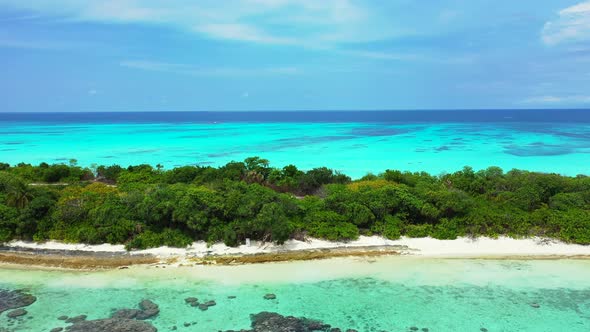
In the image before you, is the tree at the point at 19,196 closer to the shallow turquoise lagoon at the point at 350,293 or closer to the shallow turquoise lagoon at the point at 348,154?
the shallow turquoise lagoon at the point at 350,293

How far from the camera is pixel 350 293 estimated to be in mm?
12734

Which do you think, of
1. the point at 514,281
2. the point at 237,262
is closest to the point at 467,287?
the point at 514,281

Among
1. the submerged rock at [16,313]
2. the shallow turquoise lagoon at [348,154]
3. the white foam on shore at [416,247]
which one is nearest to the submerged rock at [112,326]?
the submerged rock at [16,313]

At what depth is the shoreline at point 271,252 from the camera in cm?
1495

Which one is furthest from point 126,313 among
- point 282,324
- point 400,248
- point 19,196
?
point 400,248

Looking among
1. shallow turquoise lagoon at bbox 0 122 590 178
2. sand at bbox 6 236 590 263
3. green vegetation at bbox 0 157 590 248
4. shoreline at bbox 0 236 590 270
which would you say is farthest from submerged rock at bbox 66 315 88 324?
shallow turquoise lagoon at bbox 0 122 590 178

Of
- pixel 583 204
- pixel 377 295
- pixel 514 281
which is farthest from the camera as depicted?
pixel 583 204

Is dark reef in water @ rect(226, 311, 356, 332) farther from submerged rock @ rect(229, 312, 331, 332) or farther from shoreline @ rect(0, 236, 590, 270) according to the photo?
shoreline @ rect(0, 236, 590, 270)

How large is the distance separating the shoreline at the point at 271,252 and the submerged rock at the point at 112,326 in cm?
385

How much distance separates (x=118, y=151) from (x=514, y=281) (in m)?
41.6

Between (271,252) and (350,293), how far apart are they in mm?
3982

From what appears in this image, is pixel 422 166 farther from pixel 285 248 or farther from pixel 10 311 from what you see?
pixel 10 311

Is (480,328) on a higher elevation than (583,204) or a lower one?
lower

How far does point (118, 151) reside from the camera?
4481 cm
